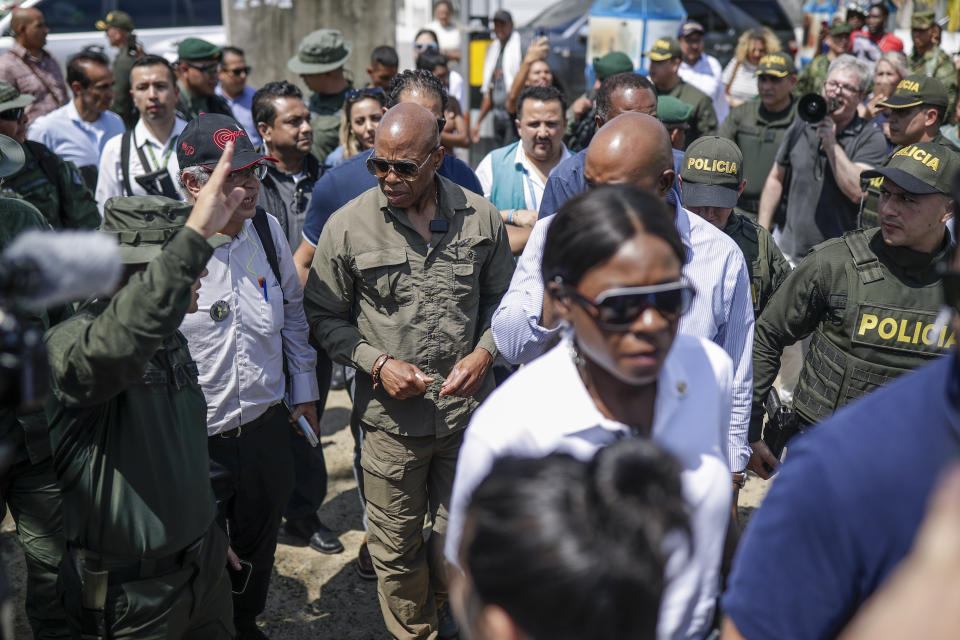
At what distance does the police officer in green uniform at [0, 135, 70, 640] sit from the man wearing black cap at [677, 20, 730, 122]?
6.67 m

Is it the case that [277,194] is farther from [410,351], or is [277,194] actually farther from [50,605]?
[50,605]

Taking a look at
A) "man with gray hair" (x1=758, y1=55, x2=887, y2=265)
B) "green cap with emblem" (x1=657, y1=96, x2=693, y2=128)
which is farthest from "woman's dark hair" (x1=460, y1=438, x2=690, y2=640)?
"man with gray hair" (x1=758, y1=55, x2=887, y2=265)

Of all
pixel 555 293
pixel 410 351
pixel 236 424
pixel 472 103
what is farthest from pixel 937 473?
pixel 472 103

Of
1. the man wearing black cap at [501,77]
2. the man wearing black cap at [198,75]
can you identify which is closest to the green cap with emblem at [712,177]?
the man wearing black cap at [198,75]

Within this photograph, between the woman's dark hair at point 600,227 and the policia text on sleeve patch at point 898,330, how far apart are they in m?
1.73

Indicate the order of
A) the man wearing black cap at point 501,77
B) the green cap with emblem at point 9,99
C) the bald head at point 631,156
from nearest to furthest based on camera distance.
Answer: the bald head at point 631,156
the green cap with emblem at point 9,99
the man wearing black cap at point 501,77

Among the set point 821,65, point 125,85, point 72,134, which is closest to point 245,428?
point 72,134

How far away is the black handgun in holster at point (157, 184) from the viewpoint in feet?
14.8

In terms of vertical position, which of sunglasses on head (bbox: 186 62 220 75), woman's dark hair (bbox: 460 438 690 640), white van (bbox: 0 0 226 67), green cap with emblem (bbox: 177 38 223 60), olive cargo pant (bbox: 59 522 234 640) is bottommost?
white van (bbox: 0 0 226 67)

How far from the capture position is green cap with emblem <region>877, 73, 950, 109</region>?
5.54 meters

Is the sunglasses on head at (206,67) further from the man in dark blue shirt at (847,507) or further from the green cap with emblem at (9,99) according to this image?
the man in dark blue shirt at (847,507)

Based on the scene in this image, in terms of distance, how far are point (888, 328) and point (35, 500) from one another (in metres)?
3.26

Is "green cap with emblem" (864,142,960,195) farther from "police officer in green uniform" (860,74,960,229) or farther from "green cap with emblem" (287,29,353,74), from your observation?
"green cap with emblem" (287,29,353,74)

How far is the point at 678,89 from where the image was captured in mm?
7262
